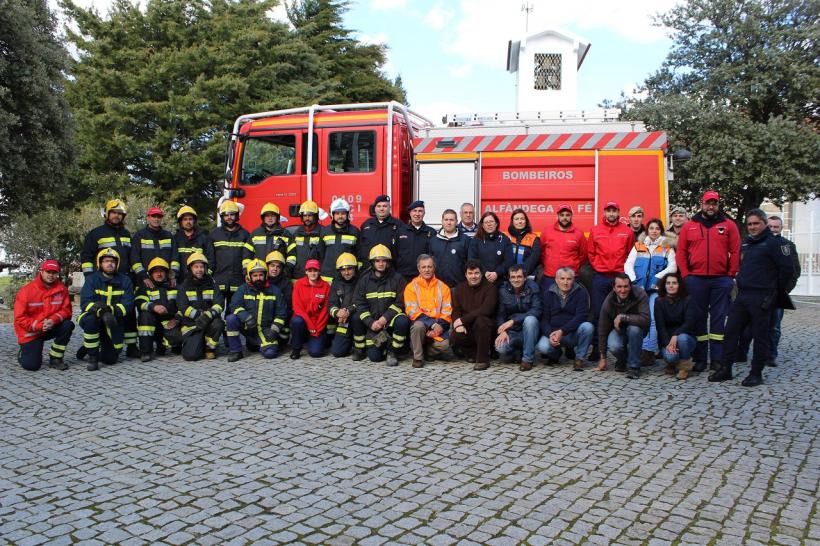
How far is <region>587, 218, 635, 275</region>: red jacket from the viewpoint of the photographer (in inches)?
292

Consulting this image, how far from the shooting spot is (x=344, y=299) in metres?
7.97

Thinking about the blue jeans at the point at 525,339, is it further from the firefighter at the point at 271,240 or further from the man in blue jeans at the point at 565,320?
the firefighter at the point at 271,240

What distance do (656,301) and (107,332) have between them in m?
6.30

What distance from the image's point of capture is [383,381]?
6621mm

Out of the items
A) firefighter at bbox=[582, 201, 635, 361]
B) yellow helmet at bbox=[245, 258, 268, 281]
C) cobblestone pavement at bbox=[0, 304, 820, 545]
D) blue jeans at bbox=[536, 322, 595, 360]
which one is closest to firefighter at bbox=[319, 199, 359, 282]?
yellow helmet at bbox=[245, 258, 268, 281]

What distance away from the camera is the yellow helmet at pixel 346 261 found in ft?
25.9

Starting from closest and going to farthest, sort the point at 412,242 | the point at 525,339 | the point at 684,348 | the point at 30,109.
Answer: the point at 684,348 → the point at 525,339 → the point at 412,242 → the point at 30,109

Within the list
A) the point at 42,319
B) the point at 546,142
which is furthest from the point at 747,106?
the point at 42,319

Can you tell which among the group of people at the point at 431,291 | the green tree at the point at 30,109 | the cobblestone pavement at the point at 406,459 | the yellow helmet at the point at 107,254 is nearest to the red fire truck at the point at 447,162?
the group of people at the point at 431,291

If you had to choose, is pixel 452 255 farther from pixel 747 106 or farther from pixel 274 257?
pixel 747 106

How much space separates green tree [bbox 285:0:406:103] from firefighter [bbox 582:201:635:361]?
67.3 ft

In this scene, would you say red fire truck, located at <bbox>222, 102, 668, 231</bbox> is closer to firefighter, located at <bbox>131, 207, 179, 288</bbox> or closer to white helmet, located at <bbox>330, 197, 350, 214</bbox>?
white helmet, located at <bbox>330, 197, 350, 214</bbox>

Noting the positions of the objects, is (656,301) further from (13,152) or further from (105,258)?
(13,152)

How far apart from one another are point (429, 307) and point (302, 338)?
1666 mm
